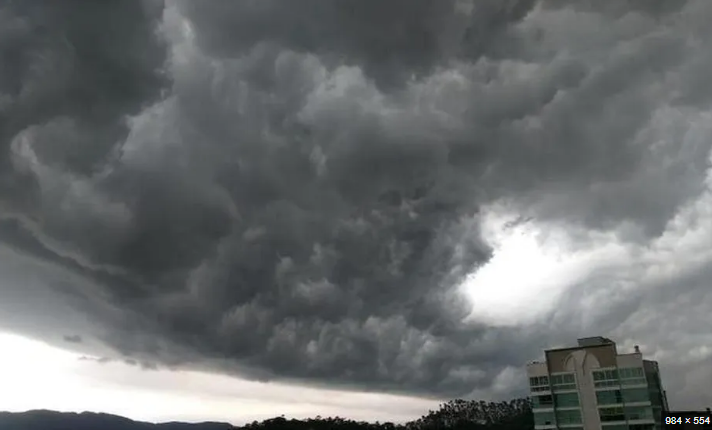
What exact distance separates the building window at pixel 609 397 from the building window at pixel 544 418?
919 centimetres

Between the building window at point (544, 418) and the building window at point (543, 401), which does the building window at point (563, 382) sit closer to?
the building window at point (543, 401)

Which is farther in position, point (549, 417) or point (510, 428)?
point (510, 428)

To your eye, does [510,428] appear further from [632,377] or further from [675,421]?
[675,421]

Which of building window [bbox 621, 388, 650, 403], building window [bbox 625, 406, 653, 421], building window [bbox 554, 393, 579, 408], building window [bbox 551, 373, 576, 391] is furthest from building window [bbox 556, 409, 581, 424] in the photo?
building window [bbox 621, 388, 650, 403]

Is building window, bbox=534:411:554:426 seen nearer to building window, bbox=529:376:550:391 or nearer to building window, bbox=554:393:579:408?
building window, bbox=554:393:579:408

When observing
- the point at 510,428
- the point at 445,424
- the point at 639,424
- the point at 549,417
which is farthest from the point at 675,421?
the point at 445,424

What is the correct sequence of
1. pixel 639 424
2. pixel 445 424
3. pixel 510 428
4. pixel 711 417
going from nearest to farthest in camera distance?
pixel 711 417 < pixel 639 424 < pixel 510 428 < pixel 445 424

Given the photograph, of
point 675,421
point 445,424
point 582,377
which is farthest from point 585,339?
point 445,424

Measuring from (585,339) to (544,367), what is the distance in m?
9.59

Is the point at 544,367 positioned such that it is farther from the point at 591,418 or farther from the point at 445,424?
the point at 445,424

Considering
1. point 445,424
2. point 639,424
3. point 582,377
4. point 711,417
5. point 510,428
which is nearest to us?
point 711,417

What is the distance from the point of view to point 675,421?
242ft

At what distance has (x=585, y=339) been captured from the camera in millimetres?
105438

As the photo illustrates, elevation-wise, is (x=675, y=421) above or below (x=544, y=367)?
below
